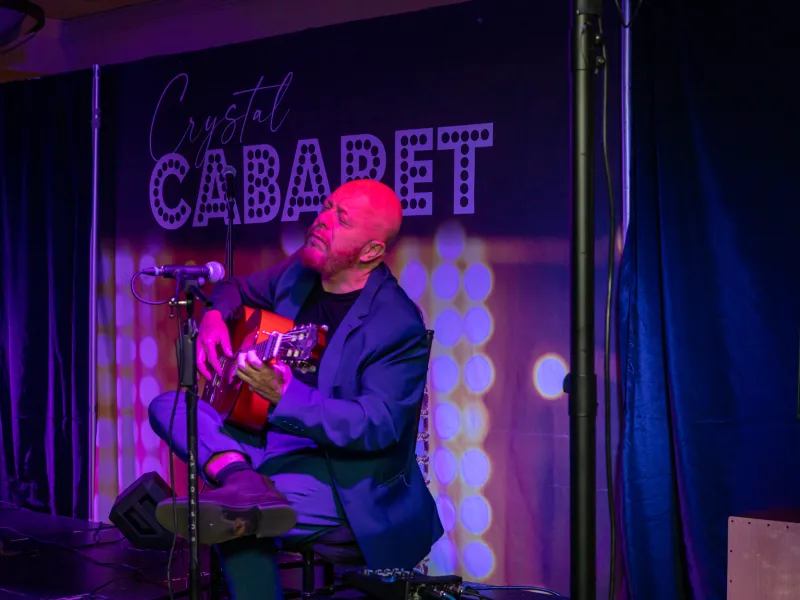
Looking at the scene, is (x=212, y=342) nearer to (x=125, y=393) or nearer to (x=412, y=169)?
(x=412, y=169)

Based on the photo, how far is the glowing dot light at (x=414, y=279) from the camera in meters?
4.19

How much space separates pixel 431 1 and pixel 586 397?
10.8 ft

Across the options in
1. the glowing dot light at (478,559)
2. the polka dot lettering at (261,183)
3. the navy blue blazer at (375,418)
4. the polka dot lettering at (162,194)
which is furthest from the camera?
the polka dot lettering at (162,194)

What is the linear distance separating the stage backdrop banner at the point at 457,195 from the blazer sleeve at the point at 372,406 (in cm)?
105

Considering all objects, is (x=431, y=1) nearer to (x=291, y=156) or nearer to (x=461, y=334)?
(x=291, y=156)

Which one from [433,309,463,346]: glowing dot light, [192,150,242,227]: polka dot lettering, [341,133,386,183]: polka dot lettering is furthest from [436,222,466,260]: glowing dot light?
[192,150,242,227]: polka dot lettering

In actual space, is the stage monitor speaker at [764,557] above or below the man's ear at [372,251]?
below

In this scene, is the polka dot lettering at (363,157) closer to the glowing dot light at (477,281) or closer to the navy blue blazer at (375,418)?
the glowing dot light at (477,281)

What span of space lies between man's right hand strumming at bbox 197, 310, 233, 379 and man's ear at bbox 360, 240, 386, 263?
0.54 m

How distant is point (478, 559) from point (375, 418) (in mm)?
1538

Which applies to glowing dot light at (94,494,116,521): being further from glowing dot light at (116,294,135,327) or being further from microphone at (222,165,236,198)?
microphone at (222,165,236,198)

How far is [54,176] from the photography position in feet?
17.6

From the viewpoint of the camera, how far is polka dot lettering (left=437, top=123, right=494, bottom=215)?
405 cm

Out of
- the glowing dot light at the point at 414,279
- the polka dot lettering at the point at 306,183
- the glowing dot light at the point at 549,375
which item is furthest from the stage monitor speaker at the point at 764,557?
the polka dot lettering at the point at 306,183
